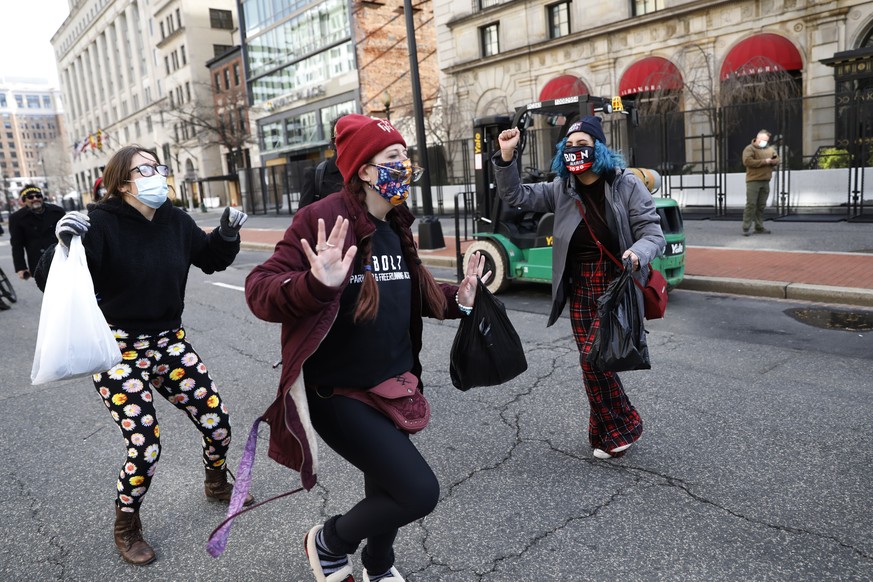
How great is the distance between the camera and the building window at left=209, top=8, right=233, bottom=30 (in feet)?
188

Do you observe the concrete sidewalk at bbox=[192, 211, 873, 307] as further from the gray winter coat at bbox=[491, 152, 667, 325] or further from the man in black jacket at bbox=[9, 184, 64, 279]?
the man in black jacket at bbox=[9, 184, 64, 279]

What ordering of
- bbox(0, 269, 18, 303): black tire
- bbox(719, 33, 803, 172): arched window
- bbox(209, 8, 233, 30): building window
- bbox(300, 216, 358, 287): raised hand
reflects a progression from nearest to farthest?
bbox(300, 216, 358, 287): raised hand < bbox(0, 269, 18, 303): black tire < bbox(719, 33, 803, 172): arched window < bbox(209, 8, 233, 30): building window

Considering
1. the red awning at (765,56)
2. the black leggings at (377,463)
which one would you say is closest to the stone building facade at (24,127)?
the red awning at (765,56)

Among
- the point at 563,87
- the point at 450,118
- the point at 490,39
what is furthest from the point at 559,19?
the point at 450,118

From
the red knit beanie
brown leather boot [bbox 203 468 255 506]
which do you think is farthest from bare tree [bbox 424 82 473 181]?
the red knit beanie

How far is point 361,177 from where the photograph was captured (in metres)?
2.28

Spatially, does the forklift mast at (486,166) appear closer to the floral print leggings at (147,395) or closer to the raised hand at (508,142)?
the raised hand at (508,142)

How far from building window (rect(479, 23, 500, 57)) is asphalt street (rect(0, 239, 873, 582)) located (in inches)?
986

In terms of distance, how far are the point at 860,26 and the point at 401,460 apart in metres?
21.5

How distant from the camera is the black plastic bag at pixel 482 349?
268cm

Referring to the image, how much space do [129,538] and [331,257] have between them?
2.01 m

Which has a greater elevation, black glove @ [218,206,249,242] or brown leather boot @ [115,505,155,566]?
black glove @ [218,206,249,242]

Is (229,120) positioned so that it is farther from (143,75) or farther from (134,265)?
(134,265)

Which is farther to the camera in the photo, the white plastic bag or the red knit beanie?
the white plastic bag
